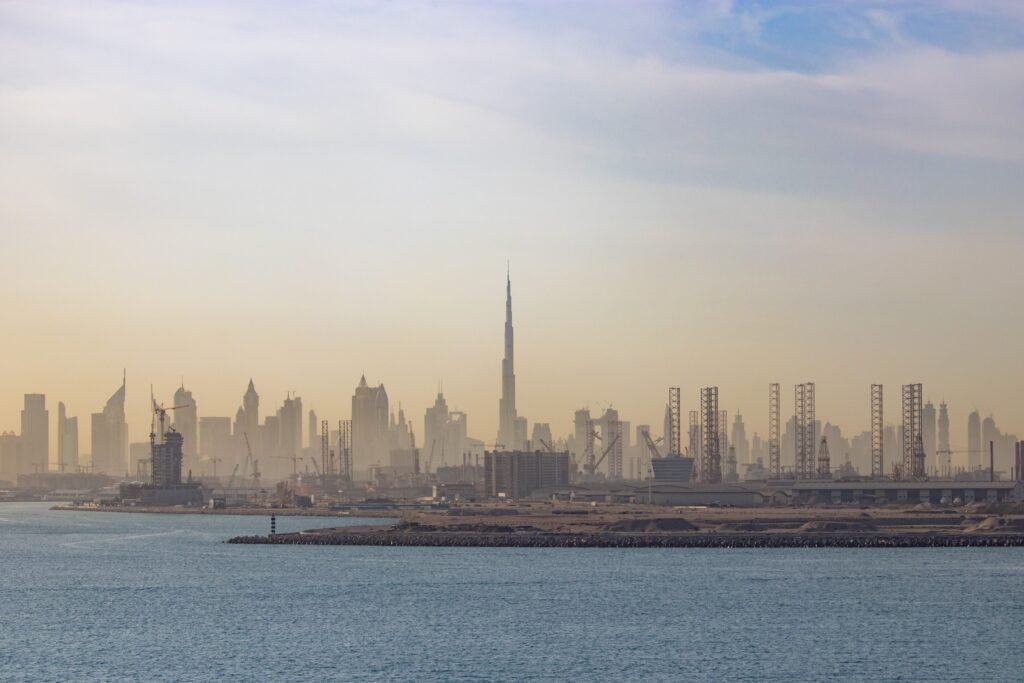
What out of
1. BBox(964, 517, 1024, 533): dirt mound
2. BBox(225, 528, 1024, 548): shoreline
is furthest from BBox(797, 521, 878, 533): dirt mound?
BBox(964, 517, 1024, 533): dirt mound

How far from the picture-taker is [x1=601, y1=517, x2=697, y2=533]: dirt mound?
136 metres

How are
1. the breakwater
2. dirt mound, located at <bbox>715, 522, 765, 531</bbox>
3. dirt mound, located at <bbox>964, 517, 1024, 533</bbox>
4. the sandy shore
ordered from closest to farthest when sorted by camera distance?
1. the breakwater
2. the sandy shore
3. dirt mound, located at <bbox>964, 517, 1024, 533</bbox>
4. dirt mound, located at <bbox>715, 522, 765, 531</bbox>

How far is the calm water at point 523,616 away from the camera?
59.0 m

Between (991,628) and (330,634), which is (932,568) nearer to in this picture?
(991,628)

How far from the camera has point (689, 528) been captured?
13575 cm

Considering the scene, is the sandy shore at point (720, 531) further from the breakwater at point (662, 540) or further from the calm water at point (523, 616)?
the calm water at point (523, 616)

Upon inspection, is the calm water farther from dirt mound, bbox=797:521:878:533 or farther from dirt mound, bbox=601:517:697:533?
dirt mound, bbox=601:517:697:533

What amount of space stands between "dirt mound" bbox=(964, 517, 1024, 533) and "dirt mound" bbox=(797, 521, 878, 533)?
8.43m

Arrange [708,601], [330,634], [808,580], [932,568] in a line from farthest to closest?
[932,568] < [808,580] < [708,601] < [330,634]

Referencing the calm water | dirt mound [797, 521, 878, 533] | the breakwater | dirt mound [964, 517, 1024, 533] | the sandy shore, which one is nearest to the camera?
the calm water

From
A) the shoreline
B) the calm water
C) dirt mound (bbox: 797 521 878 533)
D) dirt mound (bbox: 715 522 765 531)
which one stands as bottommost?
the calm water

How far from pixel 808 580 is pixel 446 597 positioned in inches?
860

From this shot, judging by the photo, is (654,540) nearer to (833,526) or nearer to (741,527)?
(741,527)

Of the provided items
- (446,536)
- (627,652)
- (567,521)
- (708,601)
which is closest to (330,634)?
(627,652)
